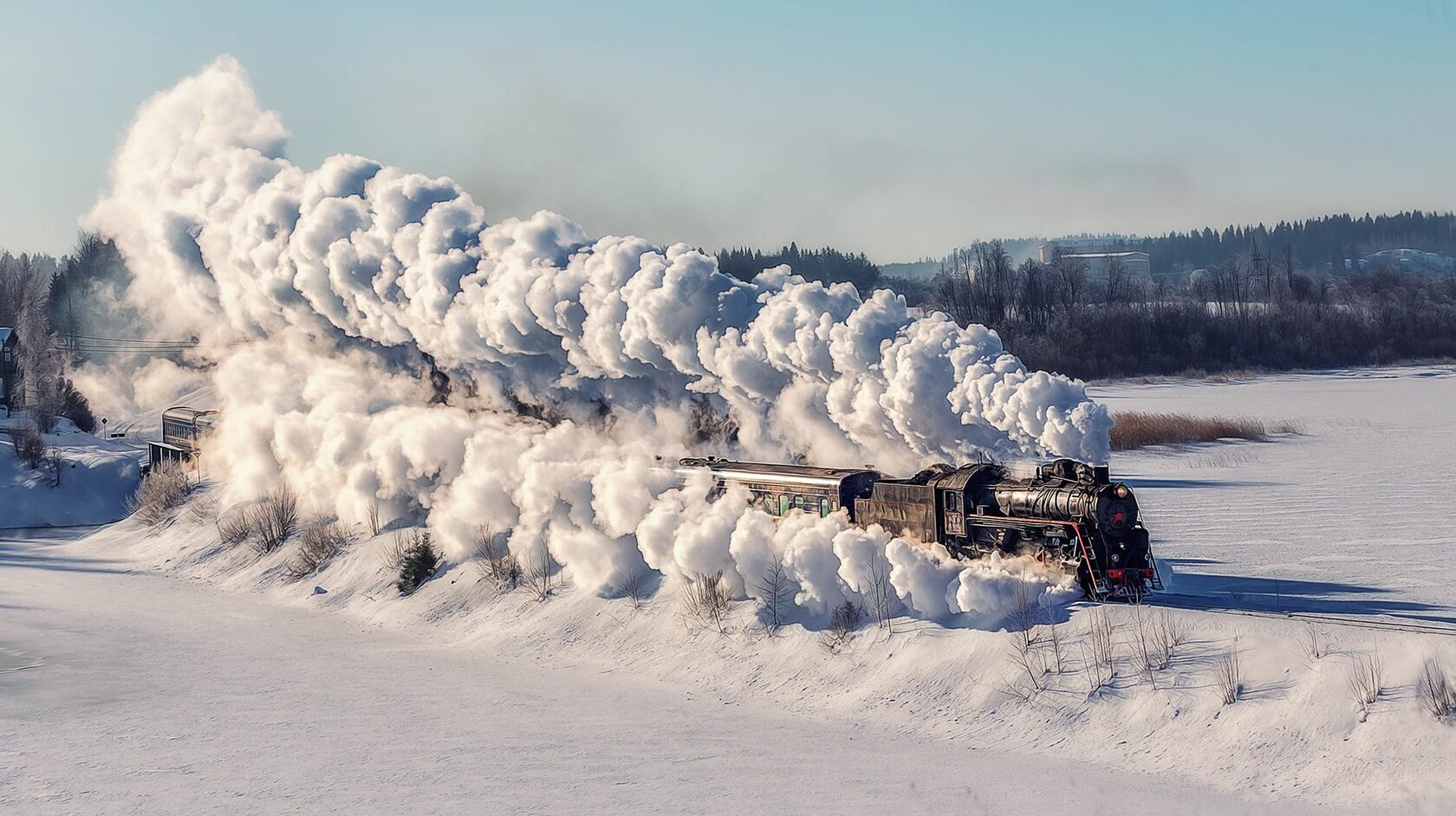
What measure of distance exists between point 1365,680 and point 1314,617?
446cm

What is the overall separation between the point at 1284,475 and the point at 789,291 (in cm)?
3380

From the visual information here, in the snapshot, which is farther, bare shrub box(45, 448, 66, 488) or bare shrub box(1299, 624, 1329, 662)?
bare shrub box(45, 448, 66, 488)

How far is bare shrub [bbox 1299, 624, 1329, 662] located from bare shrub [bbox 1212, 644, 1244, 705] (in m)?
1.15

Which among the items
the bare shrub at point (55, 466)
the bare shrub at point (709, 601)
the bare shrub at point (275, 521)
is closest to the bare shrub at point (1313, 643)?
the bare shrub at point (709, 601)

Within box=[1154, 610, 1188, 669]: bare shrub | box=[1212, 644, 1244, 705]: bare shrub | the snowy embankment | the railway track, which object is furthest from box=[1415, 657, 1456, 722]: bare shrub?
the snowy embankment

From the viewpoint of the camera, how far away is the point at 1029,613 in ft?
88.7

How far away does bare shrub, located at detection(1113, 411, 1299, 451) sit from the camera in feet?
238

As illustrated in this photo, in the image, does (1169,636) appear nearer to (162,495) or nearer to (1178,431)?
(162,495)

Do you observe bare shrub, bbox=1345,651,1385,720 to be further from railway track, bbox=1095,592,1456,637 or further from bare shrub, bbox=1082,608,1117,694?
bare shrub, bbox=1082,608,1117,694

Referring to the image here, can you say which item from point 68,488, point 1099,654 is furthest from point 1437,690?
point 68,488

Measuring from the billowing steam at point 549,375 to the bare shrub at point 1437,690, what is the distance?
7.81m

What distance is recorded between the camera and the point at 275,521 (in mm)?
49656

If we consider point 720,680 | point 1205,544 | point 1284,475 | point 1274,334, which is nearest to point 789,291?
point 720,680

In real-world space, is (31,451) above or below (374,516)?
above
